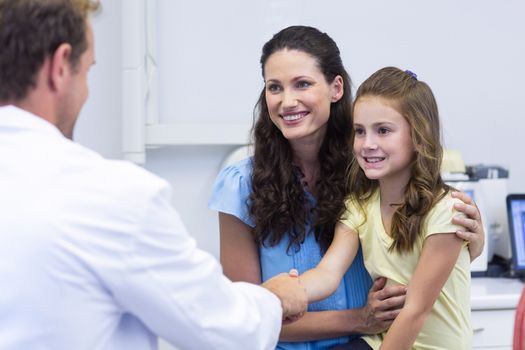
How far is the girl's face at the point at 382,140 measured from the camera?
1727mm

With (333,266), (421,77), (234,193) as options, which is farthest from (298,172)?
(421,77)

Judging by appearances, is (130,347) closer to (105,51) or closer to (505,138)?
(105,51)

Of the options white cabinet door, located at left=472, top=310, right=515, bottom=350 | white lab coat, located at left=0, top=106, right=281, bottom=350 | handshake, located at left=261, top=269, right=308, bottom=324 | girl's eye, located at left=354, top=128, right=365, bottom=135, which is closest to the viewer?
white lab coat, located at left=0, top=106, right=281, bottom=350

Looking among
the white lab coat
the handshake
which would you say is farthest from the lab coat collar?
the handshake

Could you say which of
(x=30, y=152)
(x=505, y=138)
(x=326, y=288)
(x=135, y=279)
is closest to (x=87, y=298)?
(x=135, y=279)

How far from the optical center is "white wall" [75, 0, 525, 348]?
2963mm

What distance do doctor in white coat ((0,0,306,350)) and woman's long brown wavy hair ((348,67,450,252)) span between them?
2.11 ft

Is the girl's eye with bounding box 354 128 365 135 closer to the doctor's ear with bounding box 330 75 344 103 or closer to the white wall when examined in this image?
the doctor's ear with bounding box 330 75 344 103

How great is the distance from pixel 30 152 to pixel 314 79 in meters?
0.90

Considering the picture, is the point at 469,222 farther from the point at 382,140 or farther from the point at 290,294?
the point at 290,294

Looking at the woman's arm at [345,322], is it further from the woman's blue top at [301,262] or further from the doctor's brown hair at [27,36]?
the doctor's brown hair at [27,36]

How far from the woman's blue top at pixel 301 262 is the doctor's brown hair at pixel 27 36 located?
2.64ft

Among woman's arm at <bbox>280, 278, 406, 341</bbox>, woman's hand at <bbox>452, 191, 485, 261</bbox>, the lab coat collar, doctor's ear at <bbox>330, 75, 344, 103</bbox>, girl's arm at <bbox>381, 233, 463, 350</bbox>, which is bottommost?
woman's arm at <bbox>280, 278, 406, 341</bbox>

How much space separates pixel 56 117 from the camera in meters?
1.16
